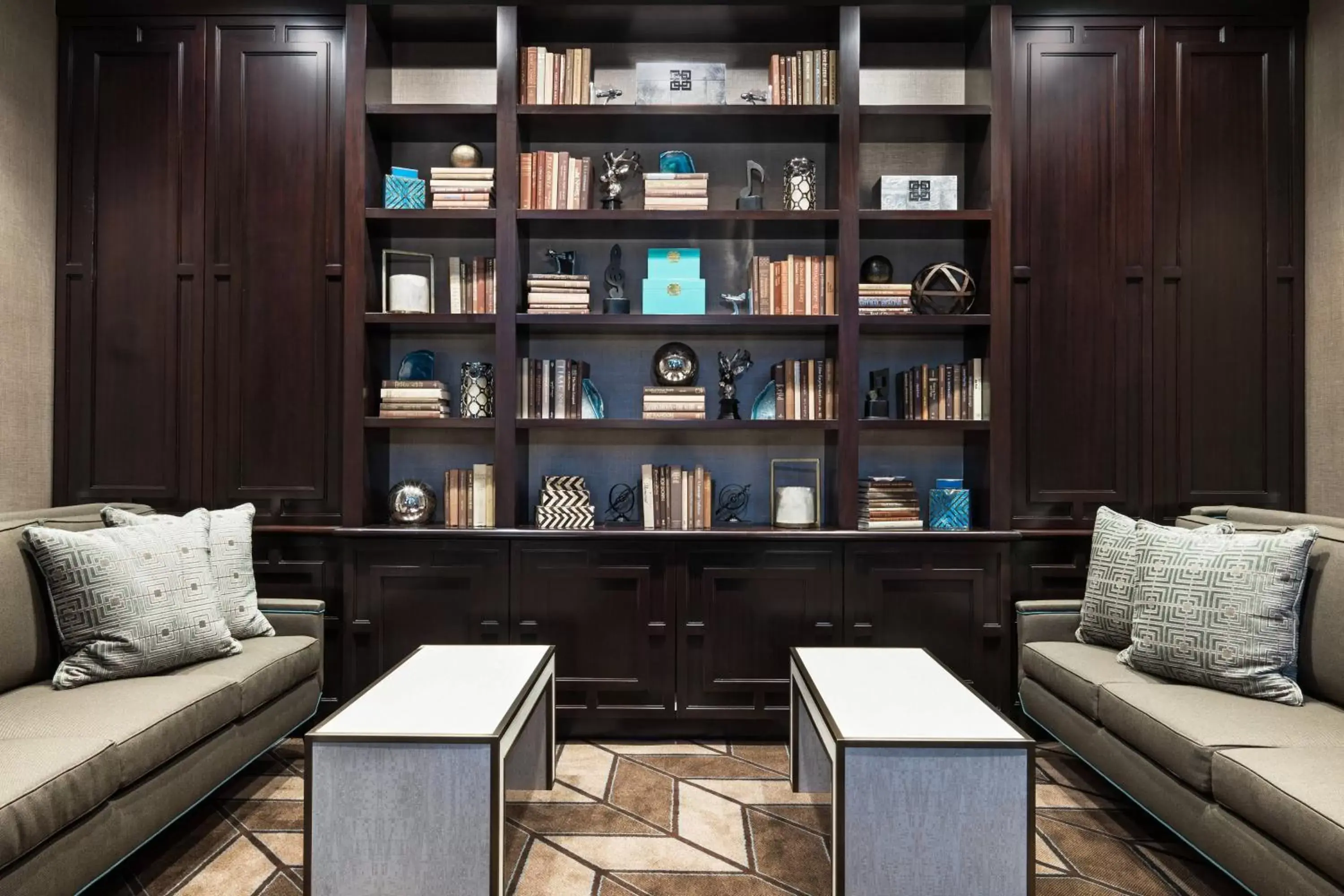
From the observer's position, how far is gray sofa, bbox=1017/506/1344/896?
5.14 ft

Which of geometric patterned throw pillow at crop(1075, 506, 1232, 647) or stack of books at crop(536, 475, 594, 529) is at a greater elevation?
stack of books at crop(536, 475, 594, 529)

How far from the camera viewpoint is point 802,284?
125 inches

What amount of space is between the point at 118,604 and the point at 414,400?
129cm

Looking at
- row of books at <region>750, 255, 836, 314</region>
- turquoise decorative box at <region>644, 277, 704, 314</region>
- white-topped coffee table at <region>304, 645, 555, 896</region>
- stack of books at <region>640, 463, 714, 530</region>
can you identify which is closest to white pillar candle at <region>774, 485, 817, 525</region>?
stack of books at <region>640, 463, 714, 530</region>

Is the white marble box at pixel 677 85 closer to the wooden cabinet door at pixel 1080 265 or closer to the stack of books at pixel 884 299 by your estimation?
the stack of books at pixel 884 299

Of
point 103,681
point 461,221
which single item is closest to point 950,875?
point 103,681

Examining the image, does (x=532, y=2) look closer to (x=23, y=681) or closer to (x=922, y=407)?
(x=922, y=407)

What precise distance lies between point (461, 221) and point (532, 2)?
A: 0.92 meters

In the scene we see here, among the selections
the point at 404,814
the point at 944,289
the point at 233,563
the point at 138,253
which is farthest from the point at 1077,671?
the point at 138,253

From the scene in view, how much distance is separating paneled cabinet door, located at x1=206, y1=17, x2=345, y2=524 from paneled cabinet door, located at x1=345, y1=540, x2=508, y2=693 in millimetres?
387

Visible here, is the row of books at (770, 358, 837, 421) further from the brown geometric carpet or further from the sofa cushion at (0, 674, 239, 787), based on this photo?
the sofa cushion at (0, 674, 239, 787)

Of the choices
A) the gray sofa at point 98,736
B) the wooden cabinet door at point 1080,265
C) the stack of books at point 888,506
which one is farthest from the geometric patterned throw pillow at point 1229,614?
the gray sofa at point 98,736

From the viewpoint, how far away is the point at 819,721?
79.7 inches

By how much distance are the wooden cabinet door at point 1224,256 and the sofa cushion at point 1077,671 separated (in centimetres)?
90
